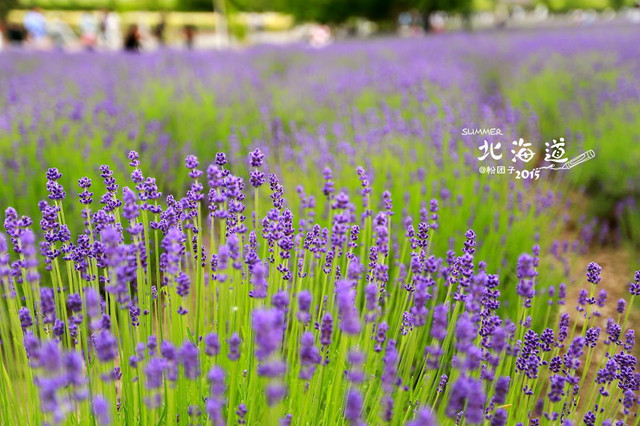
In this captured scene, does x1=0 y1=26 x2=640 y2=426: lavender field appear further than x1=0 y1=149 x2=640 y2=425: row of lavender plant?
Yes

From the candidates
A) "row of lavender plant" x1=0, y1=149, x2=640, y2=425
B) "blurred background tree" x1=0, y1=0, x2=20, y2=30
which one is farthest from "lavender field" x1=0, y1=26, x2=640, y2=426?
"blurred background tree" x1=0, y1=0, x2=20, y2=30

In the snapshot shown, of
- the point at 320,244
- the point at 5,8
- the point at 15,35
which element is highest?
the point at 5,8

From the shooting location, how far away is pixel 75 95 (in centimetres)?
547

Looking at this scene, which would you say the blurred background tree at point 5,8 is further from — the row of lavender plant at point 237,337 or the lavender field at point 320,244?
the row of lavender plant at point 237,337

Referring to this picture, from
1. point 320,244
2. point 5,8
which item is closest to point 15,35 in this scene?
point 5,8

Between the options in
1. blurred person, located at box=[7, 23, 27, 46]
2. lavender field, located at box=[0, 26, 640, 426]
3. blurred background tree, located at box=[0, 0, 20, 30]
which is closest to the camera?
lavender field, located at box=[0, 26, 640, 426]

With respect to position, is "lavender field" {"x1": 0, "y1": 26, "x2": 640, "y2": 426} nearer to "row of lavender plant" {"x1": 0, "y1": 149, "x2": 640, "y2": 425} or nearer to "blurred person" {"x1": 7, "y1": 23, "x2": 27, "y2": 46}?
"row of lavender plant" {"x1": 0, "y1": 149, "x2": 640, "y2": 425}

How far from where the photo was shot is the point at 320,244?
5.91 ft

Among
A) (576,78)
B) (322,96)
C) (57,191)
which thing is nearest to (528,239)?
(57,191)

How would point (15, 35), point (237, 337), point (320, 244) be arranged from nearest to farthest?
point (237, 337) < point (320, 244) < point (15, 35)

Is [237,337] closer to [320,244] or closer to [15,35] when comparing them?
[320,244]

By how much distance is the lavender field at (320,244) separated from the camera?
1272mm

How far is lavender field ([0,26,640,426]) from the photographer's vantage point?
4.17ft

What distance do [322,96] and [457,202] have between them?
9.70 feet
